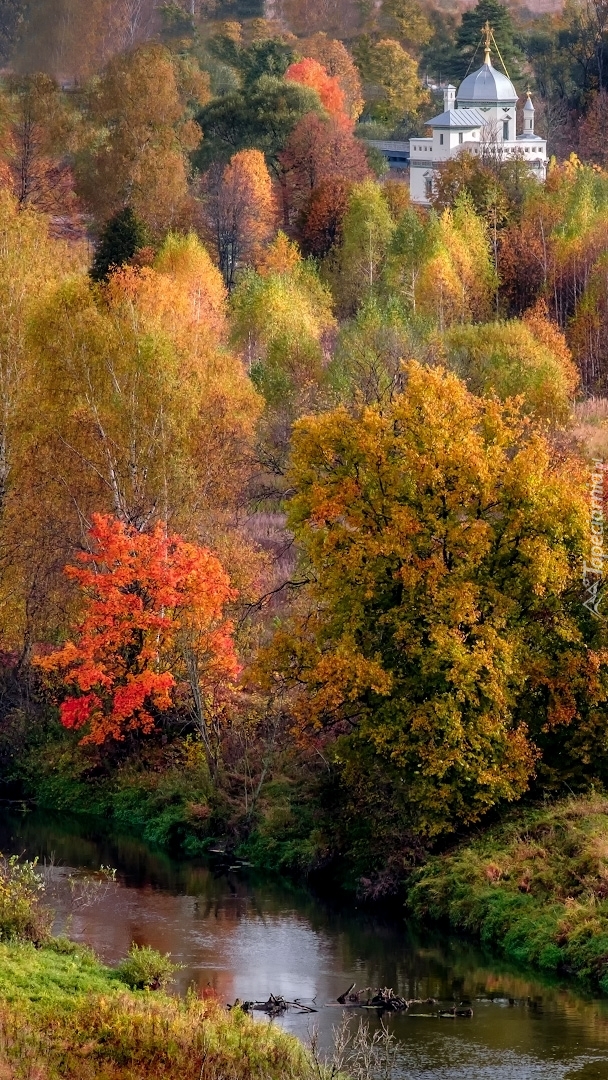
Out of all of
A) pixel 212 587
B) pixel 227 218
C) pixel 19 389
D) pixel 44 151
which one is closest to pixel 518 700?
pixel 212 587

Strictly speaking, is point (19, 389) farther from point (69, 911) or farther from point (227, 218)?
point (227, 218)

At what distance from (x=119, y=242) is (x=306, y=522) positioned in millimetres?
35036

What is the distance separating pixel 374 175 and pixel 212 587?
6031 cm

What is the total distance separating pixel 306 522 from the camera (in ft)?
131

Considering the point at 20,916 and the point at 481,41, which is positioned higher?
the point at 481,41

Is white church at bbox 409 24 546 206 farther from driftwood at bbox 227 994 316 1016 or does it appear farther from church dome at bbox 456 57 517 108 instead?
driftwood at bbox 227 994 316 1016

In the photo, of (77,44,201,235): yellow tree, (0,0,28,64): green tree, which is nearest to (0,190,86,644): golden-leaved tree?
(0,0,28,64): green tree

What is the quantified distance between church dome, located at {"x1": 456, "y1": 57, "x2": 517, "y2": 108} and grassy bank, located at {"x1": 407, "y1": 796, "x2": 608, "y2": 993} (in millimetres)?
75730

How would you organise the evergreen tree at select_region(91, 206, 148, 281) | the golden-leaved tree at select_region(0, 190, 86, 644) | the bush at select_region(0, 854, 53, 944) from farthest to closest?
the evergreen tree at select_region(91, 206, 148, 281)
the golden-leaved tree at select_region(0, 190, 86, 644)
the bush at select_region(0, 854, 53, 944)

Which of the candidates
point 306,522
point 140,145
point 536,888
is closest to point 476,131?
point 140,145

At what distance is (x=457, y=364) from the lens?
2518 inches

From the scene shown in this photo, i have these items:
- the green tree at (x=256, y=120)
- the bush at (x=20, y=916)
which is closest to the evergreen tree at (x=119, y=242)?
the green tree at (x=256, y=120)

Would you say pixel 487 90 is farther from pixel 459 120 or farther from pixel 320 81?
pixel 320 81

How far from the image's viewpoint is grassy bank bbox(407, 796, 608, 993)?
1334 inches
